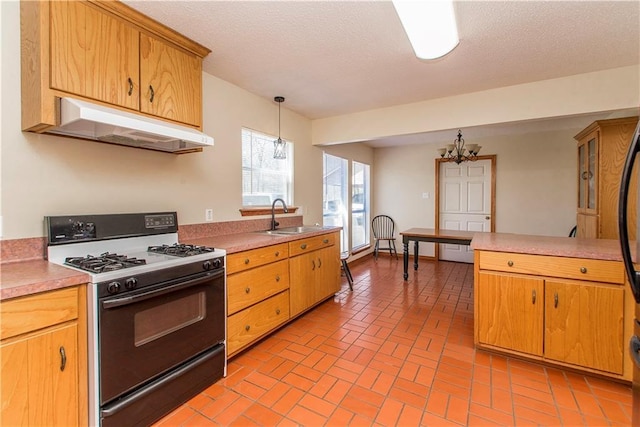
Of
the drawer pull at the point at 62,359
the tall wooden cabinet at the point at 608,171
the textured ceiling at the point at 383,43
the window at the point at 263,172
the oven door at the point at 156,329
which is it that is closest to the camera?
the drawer pull at the point at 62,359

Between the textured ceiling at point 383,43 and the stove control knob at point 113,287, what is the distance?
1579 millimetres

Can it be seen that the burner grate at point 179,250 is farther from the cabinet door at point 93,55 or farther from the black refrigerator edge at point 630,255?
the black refrigerator edge at point 630,255

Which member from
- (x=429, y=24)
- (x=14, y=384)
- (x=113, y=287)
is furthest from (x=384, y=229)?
(x=14, y=384)

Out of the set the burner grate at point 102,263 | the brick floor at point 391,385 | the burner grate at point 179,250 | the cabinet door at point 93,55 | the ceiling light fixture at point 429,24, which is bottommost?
the brick floor at point 391,385

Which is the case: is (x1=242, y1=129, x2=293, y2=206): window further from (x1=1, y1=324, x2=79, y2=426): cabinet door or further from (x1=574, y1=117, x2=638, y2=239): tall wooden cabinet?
(x1=574, y1=117, x2=638, y2=239): tall wooden cabinet

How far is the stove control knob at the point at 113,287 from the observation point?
1.38 metres

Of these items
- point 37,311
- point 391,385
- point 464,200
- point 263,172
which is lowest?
point 391,385

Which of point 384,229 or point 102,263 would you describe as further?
point 384,229

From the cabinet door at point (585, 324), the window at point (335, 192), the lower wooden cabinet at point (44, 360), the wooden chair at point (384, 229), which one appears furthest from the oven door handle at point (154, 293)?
the wooden chair at point (384, 229)

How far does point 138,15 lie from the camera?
70.1 inches

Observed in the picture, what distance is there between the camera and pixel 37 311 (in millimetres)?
1218

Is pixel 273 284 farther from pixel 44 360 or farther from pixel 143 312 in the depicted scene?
pixel 44 360

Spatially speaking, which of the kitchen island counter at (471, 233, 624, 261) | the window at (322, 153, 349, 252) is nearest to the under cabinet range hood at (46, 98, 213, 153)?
the kitchen island counter at (471, 233, 624, 261)

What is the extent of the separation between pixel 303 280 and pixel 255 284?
0.69 metres
